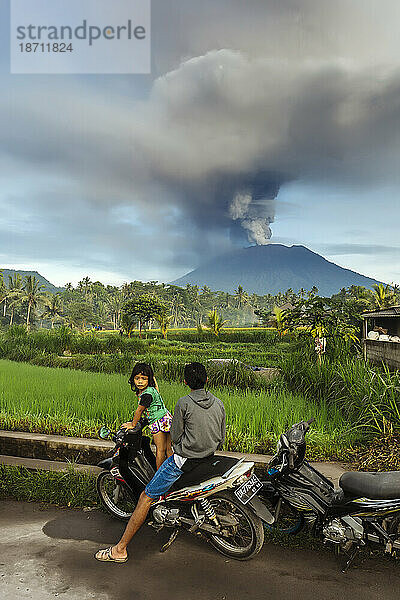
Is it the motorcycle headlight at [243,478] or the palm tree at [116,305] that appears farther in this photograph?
the palm tree at [116,305]

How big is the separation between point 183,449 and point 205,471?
0.56 feet


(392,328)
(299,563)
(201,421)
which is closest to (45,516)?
(201,421)

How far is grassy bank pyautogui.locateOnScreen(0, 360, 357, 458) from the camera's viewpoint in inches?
174

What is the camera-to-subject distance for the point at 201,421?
9.01 feet

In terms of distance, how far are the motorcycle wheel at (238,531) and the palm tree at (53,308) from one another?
824cm

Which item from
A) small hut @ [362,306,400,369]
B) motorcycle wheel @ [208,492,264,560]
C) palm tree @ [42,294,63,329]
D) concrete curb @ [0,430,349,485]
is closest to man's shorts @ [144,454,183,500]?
motorcycle wheel @ [208,492,264,560]

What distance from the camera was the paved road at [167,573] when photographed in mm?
2389

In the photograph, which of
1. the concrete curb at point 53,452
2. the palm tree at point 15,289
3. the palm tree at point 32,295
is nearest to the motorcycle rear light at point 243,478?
the concrete curb at point 53,452

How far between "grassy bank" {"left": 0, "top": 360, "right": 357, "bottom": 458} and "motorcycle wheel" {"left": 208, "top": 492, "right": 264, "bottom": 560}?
1.40 meters

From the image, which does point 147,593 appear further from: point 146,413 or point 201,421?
point 146,413

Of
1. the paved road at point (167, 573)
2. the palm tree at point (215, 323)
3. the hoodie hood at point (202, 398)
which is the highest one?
the palm tree at point (215, 323)

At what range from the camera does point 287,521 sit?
10.4ft

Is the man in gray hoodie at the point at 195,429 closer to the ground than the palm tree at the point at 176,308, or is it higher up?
closer to the ground

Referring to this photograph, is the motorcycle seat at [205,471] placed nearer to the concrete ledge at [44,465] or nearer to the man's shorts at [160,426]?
the man's shorts at [160,426]
